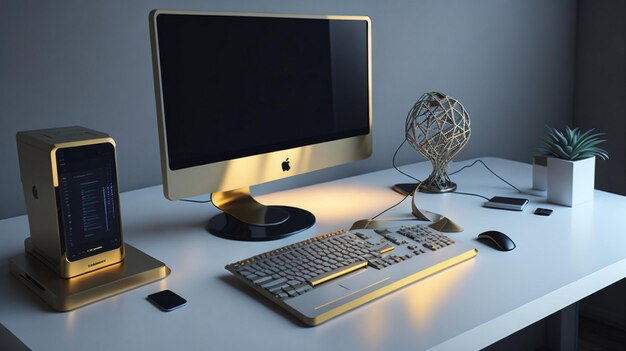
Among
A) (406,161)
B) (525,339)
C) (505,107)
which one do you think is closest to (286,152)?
(406,161)

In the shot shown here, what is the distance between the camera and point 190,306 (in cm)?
106

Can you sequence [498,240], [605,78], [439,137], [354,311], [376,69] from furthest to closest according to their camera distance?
[605,78], [376,69], [439,137], [498,240], [354,311]

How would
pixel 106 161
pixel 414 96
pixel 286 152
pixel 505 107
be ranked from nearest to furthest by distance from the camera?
1. pixel 106 161
2. pixel 286 152
3. pixel 414 96
4. pixel 505 107

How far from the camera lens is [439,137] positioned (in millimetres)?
1687

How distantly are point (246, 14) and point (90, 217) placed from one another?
496mm

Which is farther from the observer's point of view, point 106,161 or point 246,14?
point 246,14

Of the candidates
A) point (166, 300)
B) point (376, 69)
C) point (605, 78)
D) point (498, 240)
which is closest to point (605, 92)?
point (605, 78)

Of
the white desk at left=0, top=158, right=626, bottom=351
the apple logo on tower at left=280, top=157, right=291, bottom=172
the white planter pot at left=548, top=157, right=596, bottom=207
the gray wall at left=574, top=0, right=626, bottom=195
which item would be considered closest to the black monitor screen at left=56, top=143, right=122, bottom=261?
the white desk at left=0, top=158, right=626, bottom=351

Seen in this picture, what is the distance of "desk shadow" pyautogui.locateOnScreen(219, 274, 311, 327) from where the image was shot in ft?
3.30

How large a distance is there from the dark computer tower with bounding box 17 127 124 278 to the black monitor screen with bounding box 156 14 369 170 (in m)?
0.15

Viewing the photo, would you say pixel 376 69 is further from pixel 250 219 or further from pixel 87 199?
pixel 87 199

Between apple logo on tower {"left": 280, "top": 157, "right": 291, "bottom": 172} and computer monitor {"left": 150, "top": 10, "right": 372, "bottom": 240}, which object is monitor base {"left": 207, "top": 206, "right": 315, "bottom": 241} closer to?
computer monitor {"left": 150, "top": 10, "right": 372, "bottom": 240}

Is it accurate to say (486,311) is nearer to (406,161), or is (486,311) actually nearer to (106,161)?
(106,161)

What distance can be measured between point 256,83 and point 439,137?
566 mm
